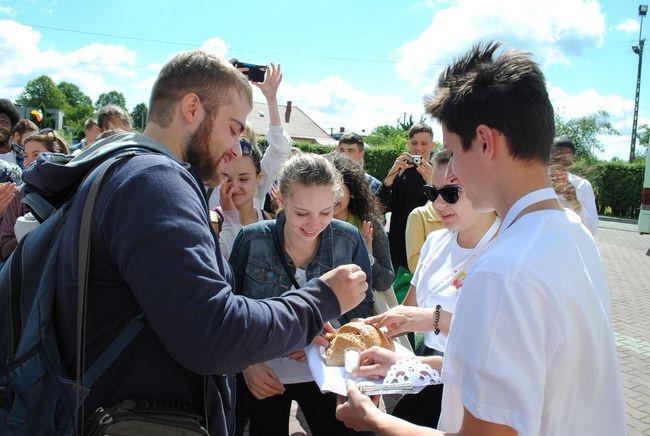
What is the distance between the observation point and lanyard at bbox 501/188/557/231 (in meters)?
1.18

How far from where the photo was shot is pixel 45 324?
1257mm

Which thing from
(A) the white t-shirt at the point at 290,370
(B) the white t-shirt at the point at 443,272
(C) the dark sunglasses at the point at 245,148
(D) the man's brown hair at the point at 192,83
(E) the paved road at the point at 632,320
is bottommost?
(E) the paved road at the point at 632,320

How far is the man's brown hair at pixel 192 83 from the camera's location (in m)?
1.49

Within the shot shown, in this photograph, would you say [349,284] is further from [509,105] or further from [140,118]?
[140,118]

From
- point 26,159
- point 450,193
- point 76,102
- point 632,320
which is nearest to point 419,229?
point 450,193

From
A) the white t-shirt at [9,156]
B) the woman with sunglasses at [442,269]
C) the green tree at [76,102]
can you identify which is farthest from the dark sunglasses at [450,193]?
the green tree at [76,102]

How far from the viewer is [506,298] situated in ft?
3.34

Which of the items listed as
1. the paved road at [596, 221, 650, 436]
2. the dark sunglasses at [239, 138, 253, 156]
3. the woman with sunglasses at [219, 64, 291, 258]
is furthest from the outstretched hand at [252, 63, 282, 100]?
the paved road at [596, 221, 650, 436]

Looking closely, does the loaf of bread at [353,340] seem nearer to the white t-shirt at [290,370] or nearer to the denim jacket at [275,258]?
the white t-shirt at [290,370]

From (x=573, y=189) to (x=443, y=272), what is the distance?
258 centimetres

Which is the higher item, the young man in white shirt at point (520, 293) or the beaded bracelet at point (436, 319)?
the young man in white shirt at point (520, 293)

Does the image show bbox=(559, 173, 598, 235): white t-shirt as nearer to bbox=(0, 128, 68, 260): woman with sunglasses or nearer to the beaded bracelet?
the beaded bracelet

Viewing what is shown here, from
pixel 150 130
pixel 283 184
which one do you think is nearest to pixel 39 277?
pixel 150 130

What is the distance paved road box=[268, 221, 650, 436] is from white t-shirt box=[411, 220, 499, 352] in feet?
5.68
